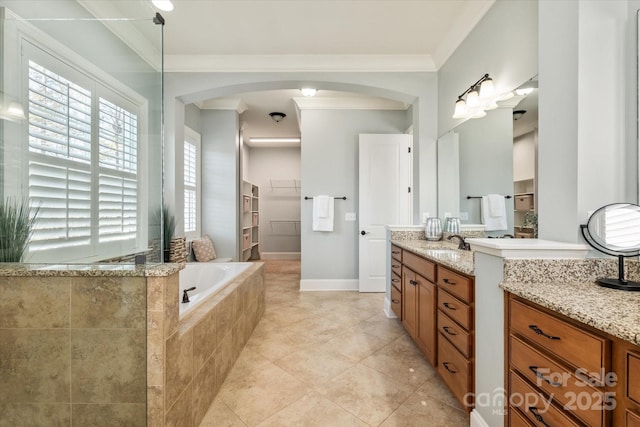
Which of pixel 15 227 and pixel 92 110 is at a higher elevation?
pixel 92 110

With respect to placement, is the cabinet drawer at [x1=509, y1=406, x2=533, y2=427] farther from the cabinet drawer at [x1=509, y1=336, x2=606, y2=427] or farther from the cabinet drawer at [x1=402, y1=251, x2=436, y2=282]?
the cabinet drawer at [x1=402, y1=251, x2=436, y2=282]

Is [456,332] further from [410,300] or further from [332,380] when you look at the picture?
[332,380]

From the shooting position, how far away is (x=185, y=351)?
1.31 m

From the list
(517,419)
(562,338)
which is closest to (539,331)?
(562,338)

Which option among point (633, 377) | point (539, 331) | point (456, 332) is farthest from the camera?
point (456, 332)

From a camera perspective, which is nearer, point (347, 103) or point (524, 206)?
point (524, 206)

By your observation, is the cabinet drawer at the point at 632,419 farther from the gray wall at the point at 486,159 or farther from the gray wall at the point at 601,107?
the gray wall at the point at 486,159

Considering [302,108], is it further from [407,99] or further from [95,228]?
[95,228]

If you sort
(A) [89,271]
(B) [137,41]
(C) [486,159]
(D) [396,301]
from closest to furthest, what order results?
1. (A) [89,271]
2. (B) [137,41]
3. (C) [486,159]
4. (D) [396,301]

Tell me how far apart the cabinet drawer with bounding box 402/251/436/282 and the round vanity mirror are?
0.81 m

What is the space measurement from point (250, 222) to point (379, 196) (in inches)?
112

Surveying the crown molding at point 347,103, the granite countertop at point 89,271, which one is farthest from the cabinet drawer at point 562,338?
the crown molding at point 347,103

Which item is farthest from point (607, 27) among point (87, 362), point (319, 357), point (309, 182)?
point (309, 182)

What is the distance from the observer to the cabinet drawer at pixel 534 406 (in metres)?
0.87
